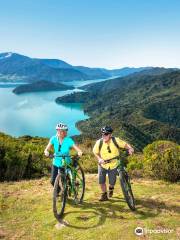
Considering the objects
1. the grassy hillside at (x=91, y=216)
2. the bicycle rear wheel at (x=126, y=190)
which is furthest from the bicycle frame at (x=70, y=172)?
the bicycle rear wheel at (x=126, y=190)

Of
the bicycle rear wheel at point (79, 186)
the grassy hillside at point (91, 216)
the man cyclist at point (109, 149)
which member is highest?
the man cyclist at point (109, 149)

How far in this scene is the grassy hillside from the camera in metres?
8.40

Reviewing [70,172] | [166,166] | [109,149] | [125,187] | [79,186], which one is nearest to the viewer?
[125,187]

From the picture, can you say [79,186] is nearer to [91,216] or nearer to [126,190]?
[91,216]

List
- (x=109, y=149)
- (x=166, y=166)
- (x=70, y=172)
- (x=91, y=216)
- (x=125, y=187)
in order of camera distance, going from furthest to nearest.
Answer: (x=166, y=166), (x=109, y=149), (x=70, y=172), (x=125, y=187), (x=91, y=216)

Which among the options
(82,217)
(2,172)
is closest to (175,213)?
(82,217)

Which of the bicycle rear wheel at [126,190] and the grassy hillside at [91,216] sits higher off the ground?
the bicycle rear wheel at [126,190]

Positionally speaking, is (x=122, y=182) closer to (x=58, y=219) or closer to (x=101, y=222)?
(x=101, y=222)

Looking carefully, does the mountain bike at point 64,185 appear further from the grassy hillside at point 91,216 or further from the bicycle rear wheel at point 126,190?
the bicycle rear wheel at point 126,190

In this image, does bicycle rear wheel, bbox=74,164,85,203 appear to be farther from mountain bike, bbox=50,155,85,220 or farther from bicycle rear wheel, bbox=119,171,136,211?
bicycle rear wheel, bbox=119,171,136,211

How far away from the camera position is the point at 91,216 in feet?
31.3

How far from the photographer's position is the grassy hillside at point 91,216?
8.40m

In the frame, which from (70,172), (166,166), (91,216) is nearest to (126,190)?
(91,216)

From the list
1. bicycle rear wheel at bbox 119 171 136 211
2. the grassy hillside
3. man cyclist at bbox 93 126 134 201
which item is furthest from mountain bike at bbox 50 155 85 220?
bicycle rear wheel at bbox 119 171 136 211
